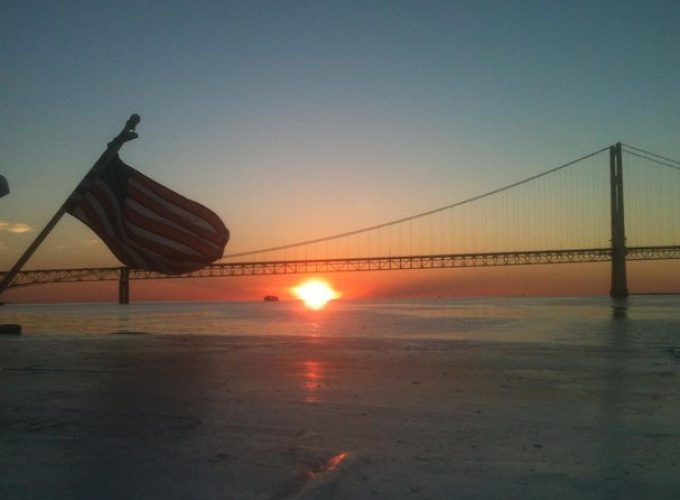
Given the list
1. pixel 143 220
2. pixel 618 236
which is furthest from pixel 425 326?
pixel 618 236

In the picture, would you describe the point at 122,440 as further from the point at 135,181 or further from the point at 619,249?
the point at 619,249

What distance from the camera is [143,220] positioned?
6855 millimetres

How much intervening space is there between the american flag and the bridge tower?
71.2 meters

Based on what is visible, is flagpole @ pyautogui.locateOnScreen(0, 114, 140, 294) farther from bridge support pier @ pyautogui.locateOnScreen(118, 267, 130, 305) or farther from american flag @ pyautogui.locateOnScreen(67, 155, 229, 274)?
bridge support pier @ pyautogui.locateOnScreen(118, 267, 130, 305)

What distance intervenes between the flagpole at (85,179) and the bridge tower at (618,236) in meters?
71.8

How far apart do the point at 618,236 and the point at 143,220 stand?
7195 centimetres

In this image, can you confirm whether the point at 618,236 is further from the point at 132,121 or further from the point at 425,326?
the point at 132,121

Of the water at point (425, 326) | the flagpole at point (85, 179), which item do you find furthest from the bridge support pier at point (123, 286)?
the flagpole at point (85, 179)

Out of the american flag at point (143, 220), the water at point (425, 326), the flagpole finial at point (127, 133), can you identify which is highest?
the flagpole finial at point (127, 133)

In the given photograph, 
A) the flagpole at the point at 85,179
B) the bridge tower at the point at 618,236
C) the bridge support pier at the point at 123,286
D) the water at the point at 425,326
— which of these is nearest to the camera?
the flagpole at the point at 85,179

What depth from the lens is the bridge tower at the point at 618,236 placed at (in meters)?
69.4

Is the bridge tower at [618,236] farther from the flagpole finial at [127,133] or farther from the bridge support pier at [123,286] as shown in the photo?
the bridge support pier at [123,286]

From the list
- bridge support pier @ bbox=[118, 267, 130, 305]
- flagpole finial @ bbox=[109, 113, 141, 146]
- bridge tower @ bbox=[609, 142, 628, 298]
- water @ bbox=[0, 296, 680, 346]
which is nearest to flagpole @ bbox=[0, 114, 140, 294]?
flagpole finial @ bbox=[109, 113, 141, 146]

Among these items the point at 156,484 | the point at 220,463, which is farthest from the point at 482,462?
the point at 156,484
